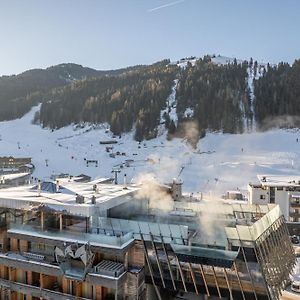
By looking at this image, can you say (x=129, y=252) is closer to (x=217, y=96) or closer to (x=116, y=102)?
(x=217, y=96)

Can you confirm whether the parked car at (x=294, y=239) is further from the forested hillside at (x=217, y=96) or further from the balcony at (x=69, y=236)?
the forested hillside at (x=217, y=96)

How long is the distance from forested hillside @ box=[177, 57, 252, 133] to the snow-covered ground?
21.2 feet

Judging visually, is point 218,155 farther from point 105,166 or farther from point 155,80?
point 155,80

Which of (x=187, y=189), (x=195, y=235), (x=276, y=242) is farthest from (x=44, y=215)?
(x=187, y=189)

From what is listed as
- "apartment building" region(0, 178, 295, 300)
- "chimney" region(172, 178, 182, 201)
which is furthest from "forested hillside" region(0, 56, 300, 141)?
"apartment building" region(0, 178, 295, 300)

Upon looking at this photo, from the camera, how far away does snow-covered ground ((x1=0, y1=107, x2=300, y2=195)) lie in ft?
211

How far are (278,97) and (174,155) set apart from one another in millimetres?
46746

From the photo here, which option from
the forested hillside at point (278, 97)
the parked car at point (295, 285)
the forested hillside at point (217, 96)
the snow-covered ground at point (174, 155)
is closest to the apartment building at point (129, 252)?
the parked car at point (295, 285)

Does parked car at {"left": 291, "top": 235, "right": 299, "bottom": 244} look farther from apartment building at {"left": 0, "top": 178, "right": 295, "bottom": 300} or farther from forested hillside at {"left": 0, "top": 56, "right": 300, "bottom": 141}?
forested hillside at {"left": 0, "top": 56, "right": 300, "bottom": 141}

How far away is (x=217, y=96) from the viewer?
109 metres

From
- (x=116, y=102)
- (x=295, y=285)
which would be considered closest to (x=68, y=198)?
(x=295, y=285)

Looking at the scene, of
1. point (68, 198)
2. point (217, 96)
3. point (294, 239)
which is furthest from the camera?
point (217, 96)

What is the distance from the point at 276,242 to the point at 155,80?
400 ft

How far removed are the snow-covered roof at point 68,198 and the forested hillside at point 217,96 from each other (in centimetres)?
8031
